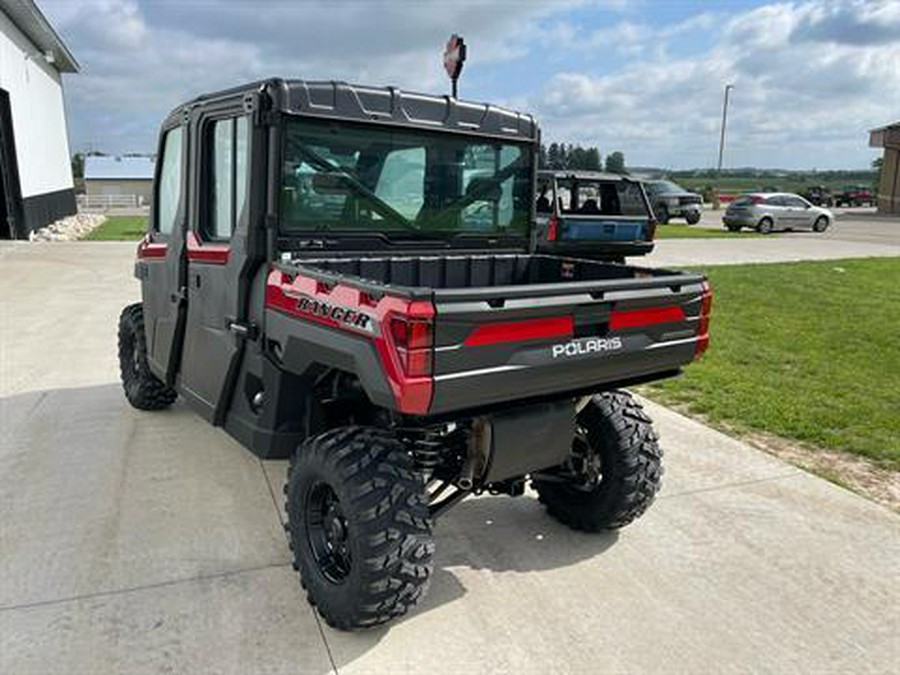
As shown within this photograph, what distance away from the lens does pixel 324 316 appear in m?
2.83

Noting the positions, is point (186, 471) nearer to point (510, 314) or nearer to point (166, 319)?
point (166, 319)

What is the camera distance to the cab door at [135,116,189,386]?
4133mm

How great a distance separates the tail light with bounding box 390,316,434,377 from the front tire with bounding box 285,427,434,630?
0.58 metres

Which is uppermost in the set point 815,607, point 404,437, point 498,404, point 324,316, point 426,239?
point 426,239

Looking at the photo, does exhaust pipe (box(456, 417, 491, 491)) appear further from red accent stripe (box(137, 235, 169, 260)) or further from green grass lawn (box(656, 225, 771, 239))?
green grass lawn (box(656, 225, 771, 239))

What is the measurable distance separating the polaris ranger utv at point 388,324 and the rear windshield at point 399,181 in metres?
0.01

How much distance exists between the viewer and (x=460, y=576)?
3365 millimetres

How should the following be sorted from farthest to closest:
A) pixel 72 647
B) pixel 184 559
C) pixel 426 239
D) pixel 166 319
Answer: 1. pixel 166 319
2. pixel 426 239
3. pixel 184 559
4. pixel 72 647

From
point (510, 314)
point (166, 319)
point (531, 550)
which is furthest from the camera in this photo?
point (166, 319)

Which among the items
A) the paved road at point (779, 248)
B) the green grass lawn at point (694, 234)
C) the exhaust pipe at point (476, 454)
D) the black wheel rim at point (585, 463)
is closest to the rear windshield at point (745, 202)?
the green grass lawn at point (694, 234)

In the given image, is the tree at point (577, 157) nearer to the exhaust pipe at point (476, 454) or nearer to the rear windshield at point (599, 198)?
the rear windshield at point (599, 198)

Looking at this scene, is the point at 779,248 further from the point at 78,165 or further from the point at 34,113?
the point at 78,165

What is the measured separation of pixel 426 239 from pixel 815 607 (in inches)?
101

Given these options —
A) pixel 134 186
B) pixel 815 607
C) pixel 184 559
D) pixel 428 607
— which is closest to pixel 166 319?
pixel 184 559
